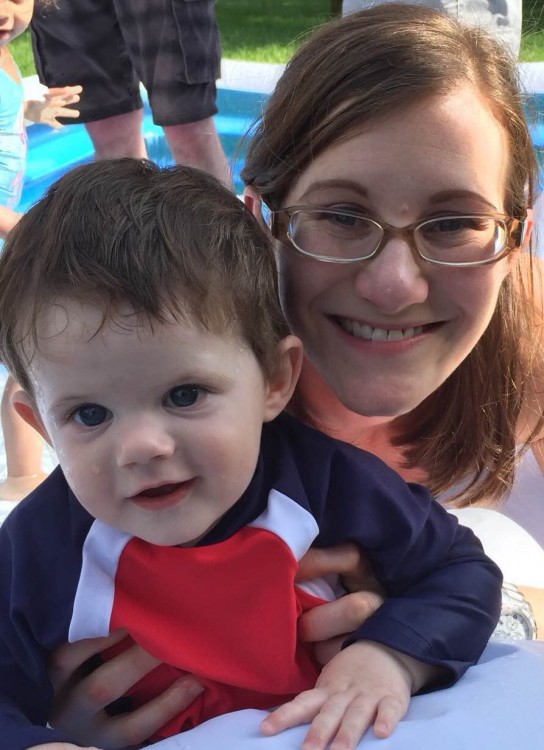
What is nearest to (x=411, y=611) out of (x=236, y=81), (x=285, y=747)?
(x=285, y=747)

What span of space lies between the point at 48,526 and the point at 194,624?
27cm

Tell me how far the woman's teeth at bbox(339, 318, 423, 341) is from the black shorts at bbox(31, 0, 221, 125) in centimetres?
376

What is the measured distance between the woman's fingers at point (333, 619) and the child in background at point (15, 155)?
1.83 m

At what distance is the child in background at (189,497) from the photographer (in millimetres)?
1237

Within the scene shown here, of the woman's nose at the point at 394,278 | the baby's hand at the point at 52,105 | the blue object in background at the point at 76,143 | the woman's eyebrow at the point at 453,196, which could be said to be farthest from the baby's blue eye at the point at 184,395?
the blue object in background at the point at 76,143

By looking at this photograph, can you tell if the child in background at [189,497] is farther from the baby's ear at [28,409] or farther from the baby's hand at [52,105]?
the baby's hand at [52,105]

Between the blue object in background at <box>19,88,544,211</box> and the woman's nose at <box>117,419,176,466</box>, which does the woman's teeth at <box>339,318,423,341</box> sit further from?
the blue object in background at <box>19,88,544,211</box>

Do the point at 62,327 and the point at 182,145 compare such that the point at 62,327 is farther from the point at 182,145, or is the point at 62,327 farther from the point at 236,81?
the point at 236,81

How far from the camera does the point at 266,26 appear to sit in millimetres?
11148

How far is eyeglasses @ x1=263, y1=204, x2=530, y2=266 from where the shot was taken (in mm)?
1620

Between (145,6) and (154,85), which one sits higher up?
(145,6)

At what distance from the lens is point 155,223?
129cm

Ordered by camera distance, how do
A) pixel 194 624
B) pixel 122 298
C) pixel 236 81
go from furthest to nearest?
pixel 236 81 < pixel 194 624 < pixel 122 298

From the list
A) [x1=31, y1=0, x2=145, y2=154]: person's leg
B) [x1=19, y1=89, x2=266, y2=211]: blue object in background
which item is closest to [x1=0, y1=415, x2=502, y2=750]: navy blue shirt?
[x1=31, y1=0, x2=145, y2=154]: person's leg
